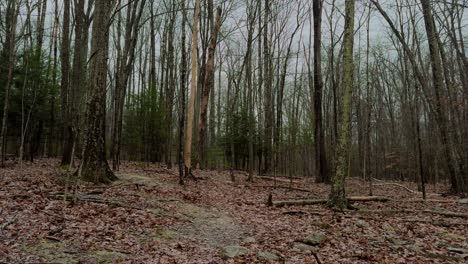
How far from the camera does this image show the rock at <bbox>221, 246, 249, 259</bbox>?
16.4 feet

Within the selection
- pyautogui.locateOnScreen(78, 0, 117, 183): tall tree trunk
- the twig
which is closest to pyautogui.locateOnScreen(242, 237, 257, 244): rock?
the twig

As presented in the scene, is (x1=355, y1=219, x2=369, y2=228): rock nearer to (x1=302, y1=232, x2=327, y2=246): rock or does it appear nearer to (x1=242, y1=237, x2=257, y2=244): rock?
(x1=302, y1=232, x2=327, y2=246): rock

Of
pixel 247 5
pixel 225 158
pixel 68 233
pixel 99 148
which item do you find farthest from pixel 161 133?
pixel 68 233

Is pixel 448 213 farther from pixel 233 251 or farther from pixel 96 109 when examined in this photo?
pixel 96 109

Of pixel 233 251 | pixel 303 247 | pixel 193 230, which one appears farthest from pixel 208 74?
pixel 233 251

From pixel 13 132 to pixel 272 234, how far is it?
13.9 m

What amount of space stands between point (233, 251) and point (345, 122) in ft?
15.4

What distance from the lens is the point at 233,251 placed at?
515cm

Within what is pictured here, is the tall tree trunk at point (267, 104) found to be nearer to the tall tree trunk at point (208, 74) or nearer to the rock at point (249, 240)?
the tall tree trunk at point (208, 74)

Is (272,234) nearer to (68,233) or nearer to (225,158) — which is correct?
(68,233)

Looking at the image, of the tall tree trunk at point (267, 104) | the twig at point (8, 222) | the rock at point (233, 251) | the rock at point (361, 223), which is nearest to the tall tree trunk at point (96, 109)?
the twig at point (8, 222)

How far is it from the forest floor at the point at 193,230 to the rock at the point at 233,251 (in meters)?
0.02

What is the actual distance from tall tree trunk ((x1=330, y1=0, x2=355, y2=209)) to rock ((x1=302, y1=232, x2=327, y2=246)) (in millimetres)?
2364

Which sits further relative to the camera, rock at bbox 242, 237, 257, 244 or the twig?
rock at bbox 242, 237, 257, 244
